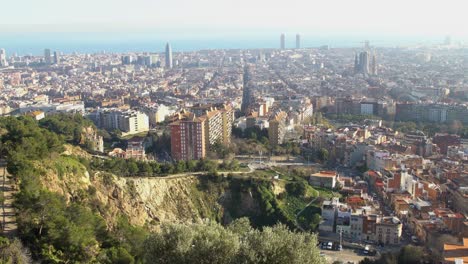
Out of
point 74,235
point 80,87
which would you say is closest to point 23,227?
point 74,235

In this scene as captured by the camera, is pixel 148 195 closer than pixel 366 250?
No

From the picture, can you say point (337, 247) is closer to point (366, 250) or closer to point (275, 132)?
point (366, 250)

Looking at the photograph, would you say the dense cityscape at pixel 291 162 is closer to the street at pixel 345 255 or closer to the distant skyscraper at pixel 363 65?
the street at pixel 345 255

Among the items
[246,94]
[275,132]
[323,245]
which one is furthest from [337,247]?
[246,94]

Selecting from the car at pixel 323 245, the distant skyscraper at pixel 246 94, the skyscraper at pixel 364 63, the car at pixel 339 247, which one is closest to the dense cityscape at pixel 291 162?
the car at pixel 323 245

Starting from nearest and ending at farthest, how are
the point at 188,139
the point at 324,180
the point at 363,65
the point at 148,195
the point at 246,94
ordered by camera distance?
1. the point at 148,195
2. the point at 324,180
3. the point at 188,139
4. the point at 246,94
5. the point at 363,65

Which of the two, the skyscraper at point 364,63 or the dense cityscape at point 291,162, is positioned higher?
the skyscraper at point 364,63

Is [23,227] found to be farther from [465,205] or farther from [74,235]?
[465,205]
